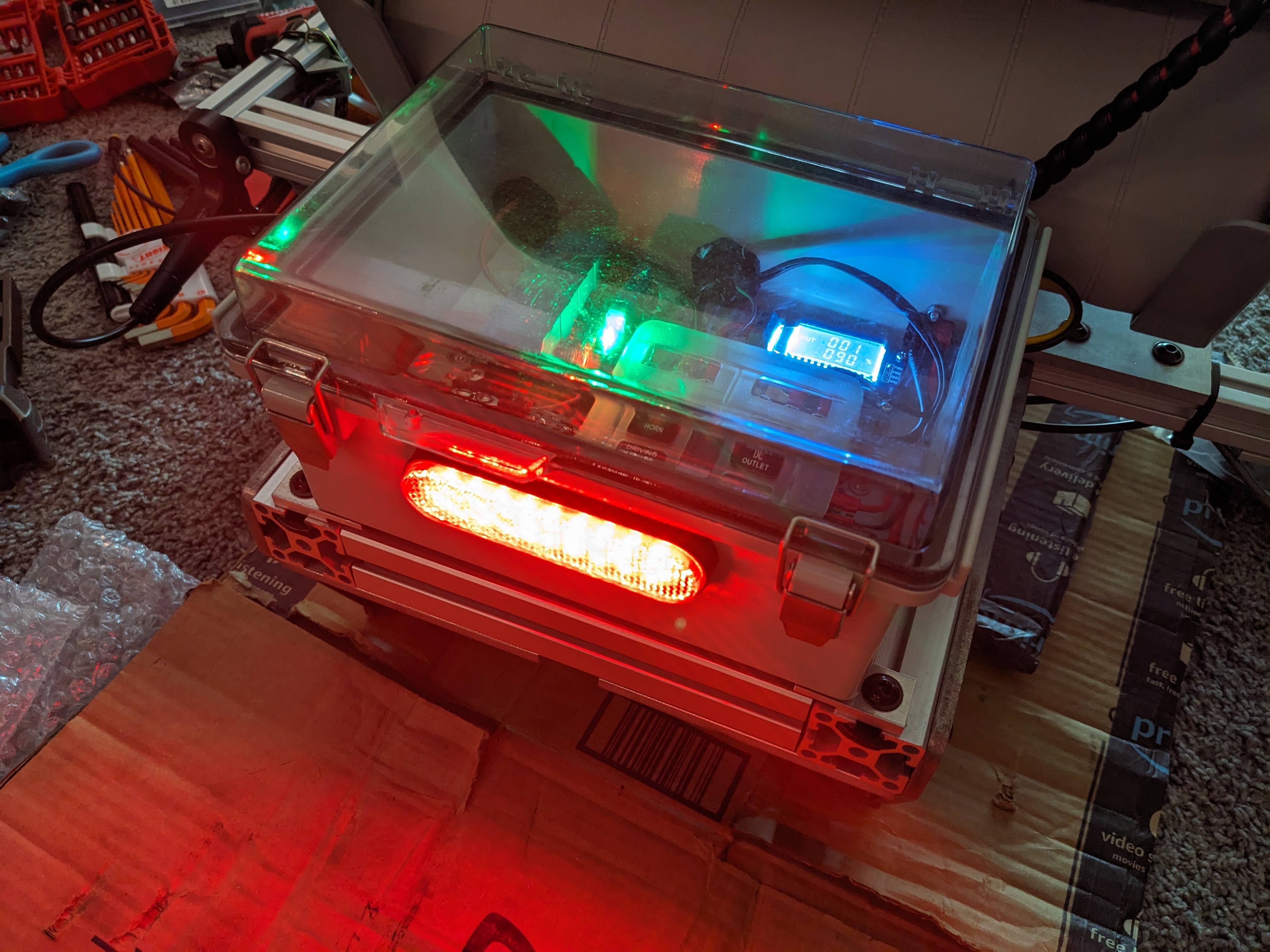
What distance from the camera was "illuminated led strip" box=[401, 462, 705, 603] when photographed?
0.55 metres

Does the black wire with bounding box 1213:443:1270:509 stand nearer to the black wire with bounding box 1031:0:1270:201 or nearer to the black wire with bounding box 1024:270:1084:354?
the black wire with bounding box 1024:270:1084:354

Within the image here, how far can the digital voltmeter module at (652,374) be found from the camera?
0.52 metres

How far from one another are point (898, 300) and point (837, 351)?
84 mm

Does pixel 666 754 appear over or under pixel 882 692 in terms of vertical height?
under

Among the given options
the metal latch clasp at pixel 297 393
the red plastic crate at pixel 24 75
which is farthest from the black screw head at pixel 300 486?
the red plastic crate at pixel 24 75

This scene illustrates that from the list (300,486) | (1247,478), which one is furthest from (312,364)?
(1247,478)

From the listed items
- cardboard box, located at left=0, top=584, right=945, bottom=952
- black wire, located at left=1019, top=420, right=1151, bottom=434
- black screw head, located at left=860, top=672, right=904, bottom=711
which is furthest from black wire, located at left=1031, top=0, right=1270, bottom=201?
cardboard box, located at left=0, top=584, right=945, bottom=952

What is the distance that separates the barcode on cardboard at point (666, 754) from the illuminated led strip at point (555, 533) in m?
0.25

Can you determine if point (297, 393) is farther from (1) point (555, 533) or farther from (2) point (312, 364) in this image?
(1) point (555, 533)

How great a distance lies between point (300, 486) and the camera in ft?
2.32

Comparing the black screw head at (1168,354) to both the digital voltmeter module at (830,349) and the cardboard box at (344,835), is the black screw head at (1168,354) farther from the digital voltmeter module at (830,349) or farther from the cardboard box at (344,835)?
the cardboard box at (344,835)

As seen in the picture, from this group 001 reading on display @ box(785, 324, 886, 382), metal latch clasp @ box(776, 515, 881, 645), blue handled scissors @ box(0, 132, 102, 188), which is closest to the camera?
metal latch clasp @ box(776, 515, 881, 645)

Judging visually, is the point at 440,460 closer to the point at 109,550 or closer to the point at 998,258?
the point at 998,258

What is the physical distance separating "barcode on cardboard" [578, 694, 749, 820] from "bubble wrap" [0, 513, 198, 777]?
1.61 ft
